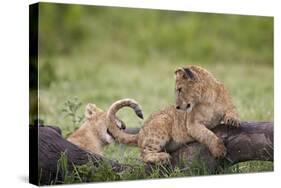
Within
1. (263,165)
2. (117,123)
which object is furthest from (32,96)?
(263,165)

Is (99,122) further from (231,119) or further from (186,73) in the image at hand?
(231,119)

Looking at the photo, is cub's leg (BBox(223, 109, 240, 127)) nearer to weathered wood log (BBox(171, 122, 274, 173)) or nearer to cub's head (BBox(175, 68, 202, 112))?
weathered wood log (BBox(171, 122, 274, 173))

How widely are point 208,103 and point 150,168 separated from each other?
74 centimetres

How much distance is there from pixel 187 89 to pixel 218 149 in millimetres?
579

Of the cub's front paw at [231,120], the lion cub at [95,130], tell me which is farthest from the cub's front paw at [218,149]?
the lion cub at [95,130]

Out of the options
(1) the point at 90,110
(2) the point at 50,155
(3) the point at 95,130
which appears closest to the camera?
(2) the point at 50,155

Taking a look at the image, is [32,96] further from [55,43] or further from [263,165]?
[55,43]

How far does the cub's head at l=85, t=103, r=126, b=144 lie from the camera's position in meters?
6.85

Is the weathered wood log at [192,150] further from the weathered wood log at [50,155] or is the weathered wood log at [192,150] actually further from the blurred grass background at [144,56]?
the blurred grass background at [144,56]

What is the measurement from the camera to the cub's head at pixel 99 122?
6.85 metres

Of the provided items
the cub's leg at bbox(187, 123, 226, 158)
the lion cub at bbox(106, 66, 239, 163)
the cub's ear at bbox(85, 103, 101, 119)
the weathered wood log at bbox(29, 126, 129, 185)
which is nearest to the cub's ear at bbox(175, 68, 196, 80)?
the lion cub at bbox(106, 66, 239, 163)

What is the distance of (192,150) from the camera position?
6.97m

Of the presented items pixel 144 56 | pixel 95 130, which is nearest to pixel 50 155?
pixel 95 130

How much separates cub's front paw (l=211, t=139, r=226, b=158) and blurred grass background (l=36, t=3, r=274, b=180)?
32 cm
